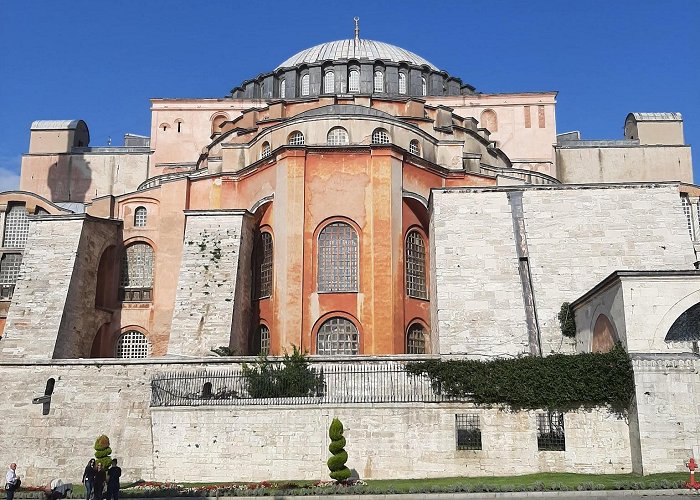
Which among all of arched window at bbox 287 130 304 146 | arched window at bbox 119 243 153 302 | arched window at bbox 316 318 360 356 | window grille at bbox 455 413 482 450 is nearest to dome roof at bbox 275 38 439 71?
arched window at bbox 287 130 304 146

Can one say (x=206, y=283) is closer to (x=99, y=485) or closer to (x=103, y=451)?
(x=103, y=451)

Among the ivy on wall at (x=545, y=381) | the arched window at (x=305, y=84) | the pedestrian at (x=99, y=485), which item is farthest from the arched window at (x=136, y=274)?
the pedestrian at (x=99, y=485)

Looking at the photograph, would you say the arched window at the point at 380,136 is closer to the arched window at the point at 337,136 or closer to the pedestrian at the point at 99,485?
the arched window at the point at 337,136

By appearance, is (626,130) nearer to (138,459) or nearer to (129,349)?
(129,349)

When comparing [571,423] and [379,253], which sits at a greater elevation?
[379,253]

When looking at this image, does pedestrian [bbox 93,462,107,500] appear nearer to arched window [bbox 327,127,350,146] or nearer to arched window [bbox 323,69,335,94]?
arched window [bbox 327,127,350,146]

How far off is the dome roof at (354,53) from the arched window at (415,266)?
1761 cm

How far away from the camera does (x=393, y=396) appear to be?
70.3 ft

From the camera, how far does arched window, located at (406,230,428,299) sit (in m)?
29.6

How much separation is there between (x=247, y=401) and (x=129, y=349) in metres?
12.0

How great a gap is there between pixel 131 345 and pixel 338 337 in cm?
912

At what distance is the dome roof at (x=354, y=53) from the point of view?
46.4m


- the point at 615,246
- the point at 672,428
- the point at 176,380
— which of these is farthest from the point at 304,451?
the point at 615,246

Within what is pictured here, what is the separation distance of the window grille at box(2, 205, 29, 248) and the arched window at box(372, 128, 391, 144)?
1520 cm
